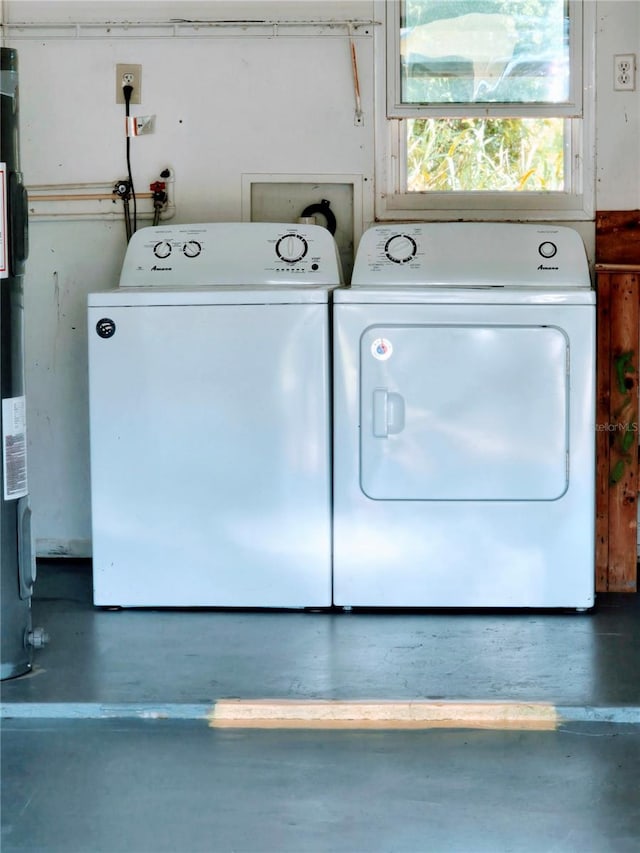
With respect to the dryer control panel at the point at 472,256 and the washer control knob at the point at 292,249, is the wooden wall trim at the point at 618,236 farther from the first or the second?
the washer control knob at the point at 292,249

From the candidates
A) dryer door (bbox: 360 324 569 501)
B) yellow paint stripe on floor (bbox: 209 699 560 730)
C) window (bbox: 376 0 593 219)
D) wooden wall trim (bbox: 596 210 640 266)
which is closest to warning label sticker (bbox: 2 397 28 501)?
yellow paint stripe on floor (bbox: 209 699 560 730)

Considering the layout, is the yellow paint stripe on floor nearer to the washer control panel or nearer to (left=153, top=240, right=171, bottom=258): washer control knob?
the washer control panel

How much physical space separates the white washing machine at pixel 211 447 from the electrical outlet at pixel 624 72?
1.50m

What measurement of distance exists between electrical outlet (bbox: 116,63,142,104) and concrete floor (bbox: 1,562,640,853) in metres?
2.07

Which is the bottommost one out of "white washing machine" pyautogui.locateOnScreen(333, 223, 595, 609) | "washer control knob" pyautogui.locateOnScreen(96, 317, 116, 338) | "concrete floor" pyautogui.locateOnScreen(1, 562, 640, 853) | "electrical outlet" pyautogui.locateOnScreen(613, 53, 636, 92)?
"concrete floor" pyautogui.locateOnScreen(1, 562, 640, 853)

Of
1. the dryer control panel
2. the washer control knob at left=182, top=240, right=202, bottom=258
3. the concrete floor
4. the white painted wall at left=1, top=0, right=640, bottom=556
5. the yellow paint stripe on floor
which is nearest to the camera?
the concrete floor

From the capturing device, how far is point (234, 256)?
13.9 feet

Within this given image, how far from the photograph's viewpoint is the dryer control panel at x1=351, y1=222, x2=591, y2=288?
4.11 m

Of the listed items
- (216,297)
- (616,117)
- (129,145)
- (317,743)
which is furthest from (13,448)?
(616,117)

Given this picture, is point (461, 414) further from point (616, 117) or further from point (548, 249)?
point (616, 117)

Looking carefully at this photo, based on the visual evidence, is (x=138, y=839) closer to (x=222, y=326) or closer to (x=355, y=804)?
(x=355, y=804)

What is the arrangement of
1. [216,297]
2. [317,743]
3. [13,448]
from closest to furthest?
1. [317,743]
2. [13,448]
3. [216,297]

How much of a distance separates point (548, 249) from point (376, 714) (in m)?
1.90

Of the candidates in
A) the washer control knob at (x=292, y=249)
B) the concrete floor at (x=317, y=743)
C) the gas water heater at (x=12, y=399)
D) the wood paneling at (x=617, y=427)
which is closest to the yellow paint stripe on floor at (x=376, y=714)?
the concrete floor at (x=317, y=743)
